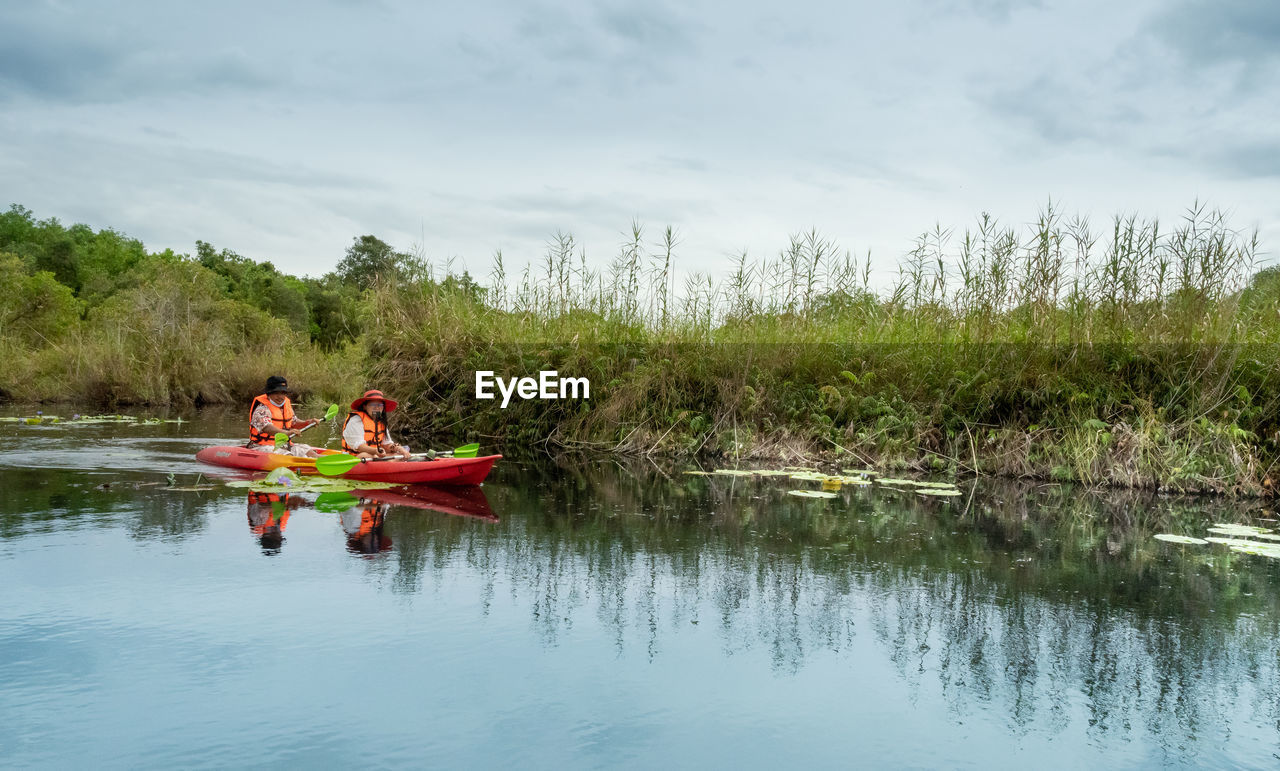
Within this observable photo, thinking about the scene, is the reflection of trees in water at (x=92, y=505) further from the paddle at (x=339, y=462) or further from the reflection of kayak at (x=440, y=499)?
the reflection of kayak at (x=440, y=499)

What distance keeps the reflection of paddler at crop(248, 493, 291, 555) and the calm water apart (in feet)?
0.17

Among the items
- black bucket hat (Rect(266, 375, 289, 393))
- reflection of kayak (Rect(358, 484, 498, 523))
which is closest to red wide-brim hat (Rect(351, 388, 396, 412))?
reflection of kayak (Rect(358, 484, 498, 523))

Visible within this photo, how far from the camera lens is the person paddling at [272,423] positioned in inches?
436

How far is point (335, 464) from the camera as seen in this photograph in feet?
33.0

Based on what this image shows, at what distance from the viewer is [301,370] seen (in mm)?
25906

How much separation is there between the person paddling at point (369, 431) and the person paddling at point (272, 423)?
77 centimetres

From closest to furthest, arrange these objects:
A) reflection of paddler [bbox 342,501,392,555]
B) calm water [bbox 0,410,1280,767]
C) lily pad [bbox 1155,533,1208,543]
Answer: calm water [bbox 0,410,1280,767], reflection of paddler [bbox 342,501,392,555], lily pad [bbox 1155,533,1208,543]

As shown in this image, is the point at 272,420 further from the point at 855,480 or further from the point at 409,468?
the point at 855,480

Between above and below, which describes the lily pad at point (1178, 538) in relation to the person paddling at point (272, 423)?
below

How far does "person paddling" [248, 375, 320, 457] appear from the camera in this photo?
11.1 m

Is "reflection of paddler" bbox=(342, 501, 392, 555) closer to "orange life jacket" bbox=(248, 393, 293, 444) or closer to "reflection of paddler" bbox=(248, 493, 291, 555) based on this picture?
"reflection of paddler" bbox=(248, 493, 291, 555)

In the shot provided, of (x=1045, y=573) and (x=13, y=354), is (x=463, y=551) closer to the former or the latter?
(x=1045, y=573)

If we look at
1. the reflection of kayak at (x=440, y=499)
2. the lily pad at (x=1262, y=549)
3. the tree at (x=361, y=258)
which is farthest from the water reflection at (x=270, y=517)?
the tree at (x=361, y=258)

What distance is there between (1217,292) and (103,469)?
1306 cm
